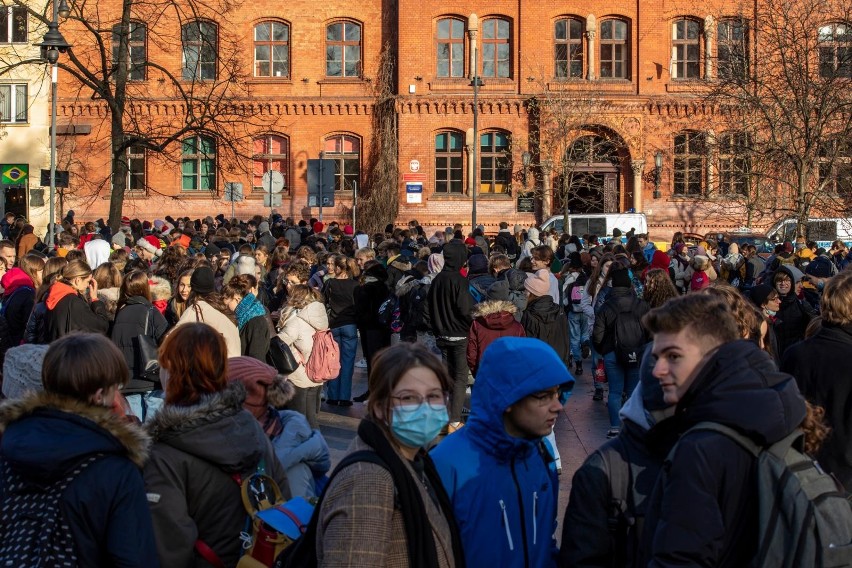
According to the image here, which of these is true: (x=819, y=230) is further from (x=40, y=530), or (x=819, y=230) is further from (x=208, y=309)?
(x=40, y=530)

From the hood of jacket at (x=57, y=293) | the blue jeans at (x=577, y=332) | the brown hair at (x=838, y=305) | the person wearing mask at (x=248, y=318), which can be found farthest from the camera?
the blue jeans at (x=577, y=332)

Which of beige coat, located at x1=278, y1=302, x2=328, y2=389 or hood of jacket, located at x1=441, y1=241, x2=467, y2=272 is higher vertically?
hood of jacket, located at x1=441, y1=241, x2=467, y2=272

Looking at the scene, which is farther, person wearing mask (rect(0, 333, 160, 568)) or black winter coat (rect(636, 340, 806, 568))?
person wearing mask (rect(0, 333, 160, 568))

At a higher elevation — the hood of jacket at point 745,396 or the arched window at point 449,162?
the arched window at point 449,162

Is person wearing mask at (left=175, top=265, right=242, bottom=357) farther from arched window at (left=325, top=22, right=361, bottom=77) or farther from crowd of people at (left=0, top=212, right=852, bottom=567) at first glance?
arched window at (left=325, top=22, right=361, bottom=77)

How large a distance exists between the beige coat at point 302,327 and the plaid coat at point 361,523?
8.61m

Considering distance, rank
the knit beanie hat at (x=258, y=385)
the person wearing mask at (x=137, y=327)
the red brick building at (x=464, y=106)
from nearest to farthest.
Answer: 1. the knit beanie hat at (x=258, y=385)
2. the person wearing mask at (x=137, y=327)
3. the red brick building at (x=464, y=106)

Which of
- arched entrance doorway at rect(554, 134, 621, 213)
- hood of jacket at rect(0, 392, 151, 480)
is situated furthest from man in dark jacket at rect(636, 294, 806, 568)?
arched entrance doorway at rect(554, 134, 621, 213)

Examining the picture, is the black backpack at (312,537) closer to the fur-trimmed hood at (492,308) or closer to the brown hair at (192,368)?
the brown hair at (192,368)

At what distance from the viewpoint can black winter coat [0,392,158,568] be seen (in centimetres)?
399

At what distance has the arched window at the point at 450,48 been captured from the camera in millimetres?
46281

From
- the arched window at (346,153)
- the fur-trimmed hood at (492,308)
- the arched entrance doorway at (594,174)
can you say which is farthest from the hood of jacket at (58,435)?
the arched window at (346,153)

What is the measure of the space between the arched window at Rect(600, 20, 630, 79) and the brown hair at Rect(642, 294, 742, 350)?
43.9m

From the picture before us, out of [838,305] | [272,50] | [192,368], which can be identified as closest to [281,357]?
[838,305]
